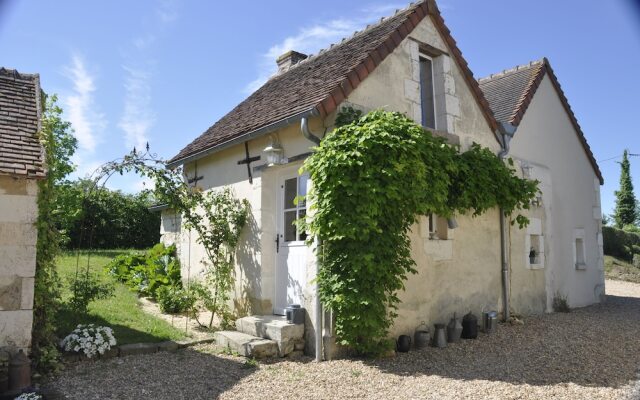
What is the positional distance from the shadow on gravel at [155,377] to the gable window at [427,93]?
505cm

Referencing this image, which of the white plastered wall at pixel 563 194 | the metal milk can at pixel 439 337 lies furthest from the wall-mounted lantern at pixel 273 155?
the white plastered wall at pixel 563 194

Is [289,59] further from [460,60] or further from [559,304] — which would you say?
[559,304]

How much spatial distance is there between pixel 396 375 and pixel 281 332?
1.50 m

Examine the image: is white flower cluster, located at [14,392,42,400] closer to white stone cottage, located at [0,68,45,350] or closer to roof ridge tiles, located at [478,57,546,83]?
white stone cottage, located at [0,68,45,350]

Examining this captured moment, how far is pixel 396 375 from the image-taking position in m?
5.07

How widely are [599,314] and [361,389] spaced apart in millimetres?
7101

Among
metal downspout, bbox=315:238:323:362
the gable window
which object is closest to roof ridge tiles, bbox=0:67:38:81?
metal downspout, bbox=315:238:323:362

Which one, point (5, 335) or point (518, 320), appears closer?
point (5, 335)

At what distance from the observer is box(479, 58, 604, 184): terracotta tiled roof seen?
997 cm

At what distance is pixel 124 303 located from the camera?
8.16 meters

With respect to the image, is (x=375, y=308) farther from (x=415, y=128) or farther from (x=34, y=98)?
(x=34, y=98)

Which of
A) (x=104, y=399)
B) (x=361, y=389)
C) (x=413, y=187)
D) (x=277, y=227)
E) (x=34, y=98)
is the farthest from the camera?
(x=277, y=227)

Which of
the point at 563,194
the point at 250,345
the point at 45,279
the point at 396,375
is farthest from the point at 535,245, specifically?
the point at 45,279

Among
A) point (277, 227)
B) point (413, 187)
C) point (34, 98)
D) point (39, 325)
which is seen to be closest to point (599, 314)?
point (413, 187)
